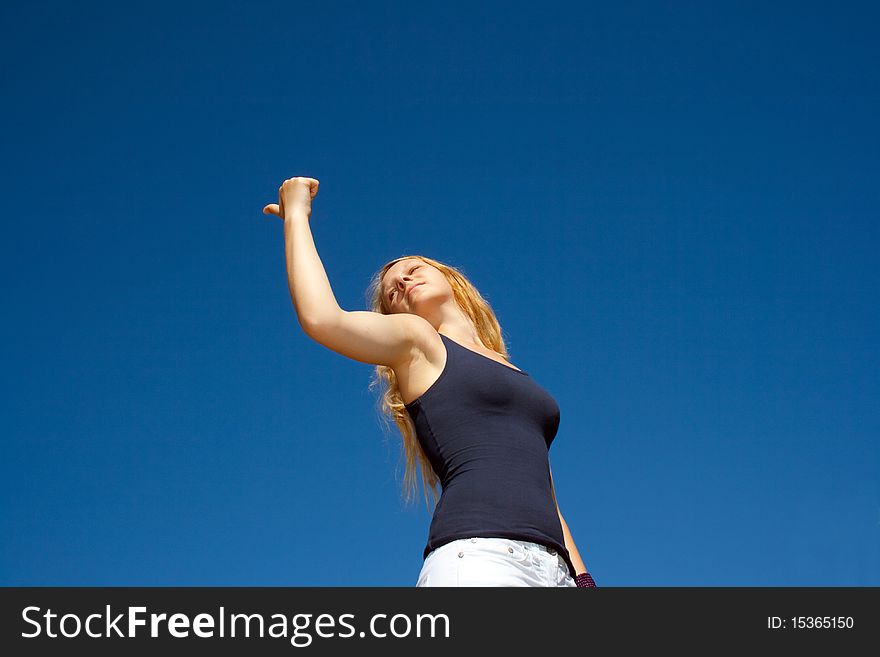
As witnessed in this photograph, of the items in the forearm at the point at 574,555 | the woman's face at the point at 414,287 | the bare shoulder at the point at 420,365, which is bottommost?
the forearm at the point at 574,555

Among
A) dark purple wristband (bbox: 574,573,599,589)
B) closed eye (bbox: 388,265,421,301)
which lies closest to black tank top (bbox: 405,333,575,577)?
dark purple wristband (bbox: 574,573,599,589)

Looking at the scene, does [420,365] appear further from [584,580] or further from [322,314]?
[584,580]

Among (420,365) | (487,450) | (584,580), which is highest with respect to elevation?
(420,365)

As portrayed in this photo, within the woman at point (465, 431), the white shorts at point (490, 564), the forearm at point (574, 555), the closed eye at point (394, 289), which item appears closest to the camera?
the white shorts at point (490, 564)

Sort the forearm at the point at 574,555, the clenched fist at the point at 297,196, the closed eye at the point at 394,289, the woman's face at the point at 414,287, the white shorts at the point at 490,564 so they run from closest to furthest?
the white shorts at the point at 490,564
the clenched fist at the point at 297,196
the forearm at the point at 574,555
the woman's face at the point at 414,287
the closed eye at the point at 394,289

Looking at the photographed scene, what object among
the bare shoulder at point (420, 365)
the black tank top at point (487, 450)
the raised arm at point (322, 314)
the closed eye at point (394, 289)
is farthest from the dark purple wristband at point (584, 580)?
the closed eye at point (394, 289)

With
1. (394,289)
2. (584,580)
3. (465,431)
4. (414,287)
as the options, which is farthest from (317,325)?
(584,580)

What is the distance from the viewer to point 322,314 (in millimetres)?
3361

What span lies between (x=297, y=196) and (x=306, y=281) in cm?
55

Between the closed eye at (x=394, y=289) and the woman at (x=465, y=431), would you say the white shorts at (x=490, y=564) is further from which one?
the closed eye at (x=394, y=289)

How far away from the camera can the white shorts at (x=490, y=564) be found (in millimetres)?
3170
